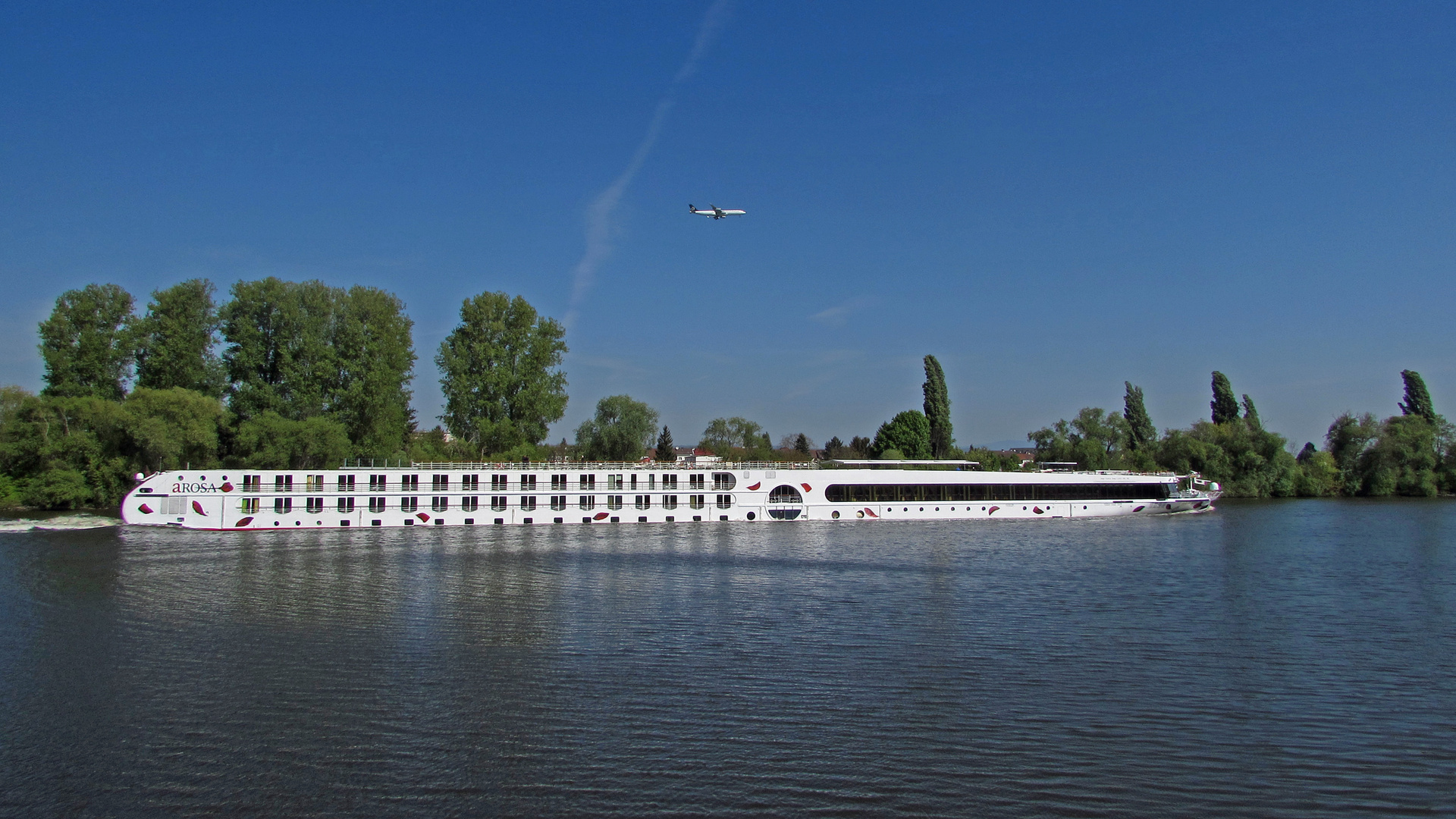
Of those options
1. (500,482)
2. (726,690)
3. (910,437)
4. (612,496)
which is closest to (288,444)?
(500,482)

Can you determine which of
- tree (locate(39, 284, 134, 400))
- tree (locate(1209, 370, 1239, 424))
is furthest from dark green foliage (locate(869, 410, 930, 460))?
tree (locate(39, 284, 134, 400))

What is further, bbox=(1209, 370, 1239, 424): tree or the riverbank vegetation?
bbox=(1209, 370, 1239, 424): tree

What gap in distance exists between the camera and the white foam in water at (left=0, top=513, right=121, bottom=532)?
5234 centimetres

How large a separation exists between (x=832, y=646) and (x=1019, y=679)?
16.6ft

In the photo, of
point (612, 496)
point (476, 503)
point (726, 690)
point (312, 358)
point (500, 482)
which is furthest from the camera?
point (312, 358)

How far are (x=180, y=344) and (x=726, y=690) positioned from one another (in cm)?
7273

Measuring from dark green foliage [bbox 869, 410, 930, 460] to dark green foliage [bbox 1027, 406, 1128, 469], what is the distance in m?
18.9

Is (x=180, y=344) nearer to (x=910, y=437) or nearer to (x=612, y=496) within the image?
(x=612, y=496)

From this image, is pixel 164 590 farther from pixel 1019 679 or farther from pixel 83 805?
pixel 1019 679

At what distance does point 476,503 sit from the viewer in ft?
198

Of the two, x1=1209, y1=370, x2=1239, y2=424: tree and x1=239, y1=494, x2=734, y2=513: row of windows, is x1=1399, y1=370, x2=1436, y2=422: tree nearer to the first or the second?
x1=1209, y1=370, x2=1239, y2=424: tree

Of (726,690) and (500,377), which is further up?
(500,377)

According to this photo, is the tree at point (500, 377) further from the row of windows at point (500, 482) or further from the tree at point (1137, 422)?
the tree at point (1137, 422)

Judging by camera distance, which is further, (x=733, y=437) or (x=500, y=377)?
(x=733, y=437)
